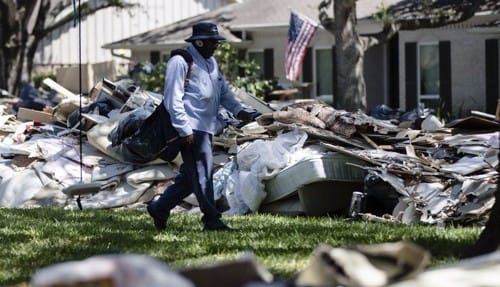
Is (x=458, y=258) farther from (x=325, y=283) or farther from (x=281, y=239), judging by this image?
(x=325, y=283)

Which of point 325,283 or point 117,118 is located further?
point 117,118

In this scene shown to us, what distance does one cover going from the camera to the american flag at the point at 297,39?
78.7ft

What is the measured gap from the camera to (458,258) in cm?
707

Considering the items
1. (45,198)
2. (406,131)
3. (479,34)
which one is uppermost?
(479,34)

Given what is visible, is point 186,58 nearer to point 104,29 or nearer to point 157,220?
point 157,220

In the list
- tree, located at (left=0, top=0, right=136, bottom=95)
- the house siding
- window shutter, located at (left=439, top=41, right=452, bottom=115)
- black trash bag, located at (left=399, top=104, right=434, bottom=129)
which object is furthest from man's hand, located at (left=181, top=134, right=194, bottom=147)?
tree, located at (left=0, top=0, right=136, bottom=95)

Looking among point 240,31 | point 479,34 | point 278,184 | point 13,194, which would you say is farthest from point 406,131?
point 240,31

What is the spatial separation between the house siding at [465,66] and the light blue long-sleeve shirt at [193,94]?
17.2 meters

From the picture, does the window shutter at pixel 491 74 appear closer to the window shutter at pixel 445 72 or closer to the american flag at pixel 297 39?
the window shutter at pixel 445 72

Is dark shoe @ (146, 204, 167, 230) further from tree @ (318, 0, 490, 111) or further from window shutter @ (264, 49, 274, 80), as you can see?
window shutter @ (264, 49, 274, 80)

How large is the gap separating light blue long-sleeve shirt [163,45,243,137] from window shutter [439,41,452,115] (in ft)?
58.3

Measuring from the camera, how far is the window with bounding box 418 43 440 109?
26.9 meters

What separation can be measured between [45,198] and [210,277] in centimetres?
951

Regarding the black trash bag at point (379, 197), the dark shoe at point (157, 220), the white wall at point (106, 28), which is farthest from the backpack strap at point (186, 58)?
the white wall at point (106, 28)
